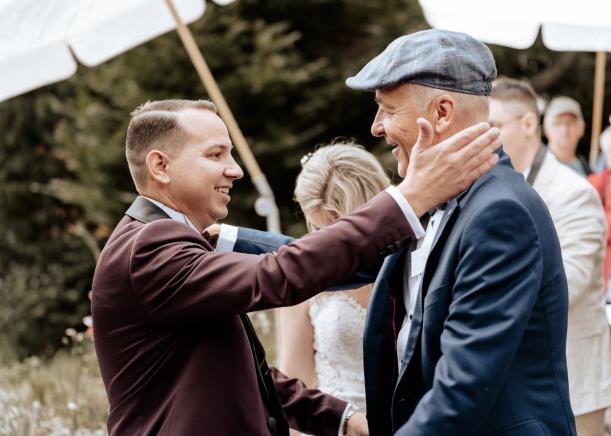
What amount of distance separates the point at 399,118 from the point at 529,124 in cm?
233

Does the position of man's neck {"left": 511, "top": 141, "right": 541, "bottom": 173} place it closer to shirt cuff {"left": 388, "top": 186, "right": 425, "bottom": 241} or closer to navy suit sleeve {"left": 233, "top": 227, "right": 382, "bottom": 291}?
navy suit sleeve {"left": 233, "top": 227, "right": 382, "bottom": 291}

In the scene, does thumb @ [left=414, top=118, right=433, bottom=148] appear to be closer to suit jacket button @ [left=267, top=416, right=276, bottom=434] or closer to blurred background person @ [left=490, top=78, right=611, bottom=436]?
suit jacket button @ [left=267, top=416, right=276, bottom=434]

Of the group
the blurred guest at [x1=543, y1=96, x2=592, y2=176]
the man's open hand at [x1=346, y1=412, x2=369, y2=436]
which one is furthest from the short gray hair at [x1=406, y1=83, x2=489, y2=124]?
the blurred guest at [x1=543, y1=96, x2=592, y2=176]

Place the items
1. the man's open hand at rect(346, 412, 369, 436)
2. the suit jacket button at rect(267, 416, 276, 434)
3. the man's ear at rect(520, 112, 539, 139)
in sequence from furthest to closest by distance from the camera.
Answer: the man's ear at rect(520, 112, 539, 139), the man's open hand at rect(346, 412, 369, 436), the suit jacket button at rect(267, 416, 276, 434)

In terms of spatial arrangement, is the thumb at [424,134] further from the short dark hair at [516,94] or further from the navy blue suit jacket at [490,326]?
the short dark hair at [516,94]

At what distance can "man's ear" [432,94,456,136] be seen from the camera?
6.75ft

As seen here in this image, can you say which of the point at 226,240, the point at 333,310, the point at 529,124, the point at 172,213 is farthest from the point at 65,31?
the point at 172,213

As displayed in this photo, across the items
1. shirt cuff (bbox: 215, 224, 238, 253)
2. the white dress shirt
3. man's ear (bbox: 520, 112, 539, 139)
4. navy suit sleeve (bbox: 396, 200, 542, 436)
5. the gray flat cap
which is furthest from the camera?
man's ear (bbox: 520, 112, 539, 139)

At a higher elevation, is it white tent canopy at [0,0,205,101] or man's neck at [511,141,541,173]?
white tent canopy at [0,0,205,101]

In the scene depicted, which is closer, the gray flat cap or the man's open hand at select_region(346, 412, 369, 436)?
the gray flat cap

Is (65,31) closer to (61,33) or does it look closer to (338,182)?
(61,33)

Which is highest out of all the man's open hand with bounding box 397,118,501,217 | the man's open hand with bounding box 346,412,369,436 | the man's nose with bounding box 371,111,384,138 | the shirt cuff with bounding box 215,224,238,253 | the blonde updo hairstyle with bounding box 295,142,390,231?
the man's nose with bounding box 371,111,384,138

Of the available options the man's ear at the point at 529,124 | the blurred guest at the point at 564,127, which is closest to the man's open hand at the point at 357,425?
the man's ear at the point at 529,124

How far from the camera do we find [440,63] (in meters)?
2.02
